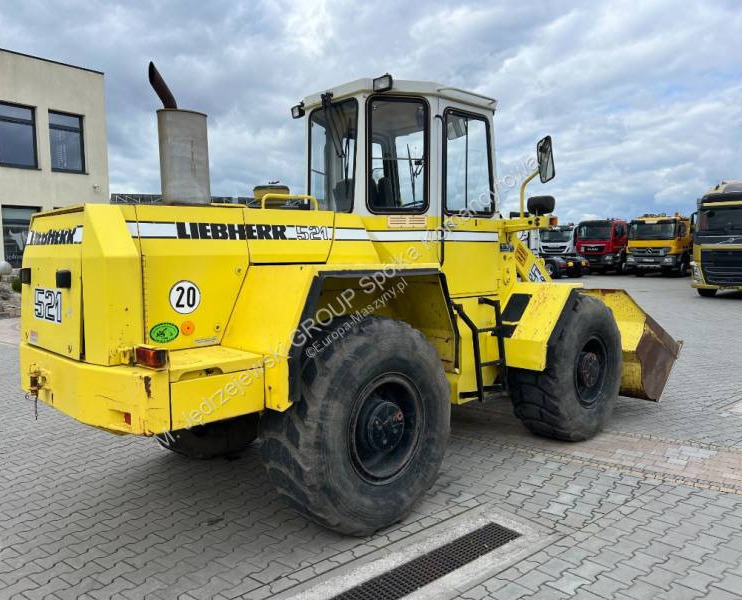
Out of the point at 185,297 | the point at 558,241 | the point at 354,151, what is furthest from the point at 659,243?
the point at 185,297

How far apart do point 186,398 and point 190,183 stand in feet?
4.40

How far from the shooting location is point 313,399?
10.7ft

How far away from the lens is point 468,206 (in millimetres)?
4840

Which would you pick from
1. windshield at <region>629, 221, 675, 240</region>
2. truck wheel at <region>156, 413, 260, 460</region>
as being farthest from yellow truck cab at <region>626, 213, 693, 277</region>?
truck wheel at <region>156, 413, 260, 460</region>

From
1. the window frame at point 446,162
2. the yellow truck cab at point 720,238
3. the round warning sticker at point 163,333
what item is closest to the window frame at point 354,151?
the window frame at point 446,162

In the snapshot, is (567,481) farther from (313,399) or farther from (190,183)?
(190,183)

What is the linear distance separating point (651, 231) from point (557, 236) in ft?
13.6

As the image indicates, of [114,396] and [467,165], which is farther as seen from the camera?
[467,165]

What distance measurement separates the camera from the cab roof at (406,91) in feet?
14.1

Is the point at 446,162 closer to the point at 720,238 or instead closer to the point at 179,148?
the point at 179,148

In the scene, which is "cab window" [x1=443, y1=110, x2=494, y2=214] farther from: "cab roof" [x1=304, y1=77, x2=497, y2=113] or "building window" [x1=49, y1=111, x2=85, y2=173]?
"building window" [x1=49, y1=111, x2=85, y2=173]

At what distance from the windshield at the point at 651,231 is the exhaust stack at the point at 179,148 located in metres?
26.2

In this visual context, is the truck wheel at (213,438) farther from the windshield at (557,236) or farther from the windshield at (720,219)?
the windshield at (557,236)

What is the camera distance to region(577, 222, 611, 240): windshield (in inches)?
1151
